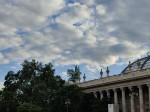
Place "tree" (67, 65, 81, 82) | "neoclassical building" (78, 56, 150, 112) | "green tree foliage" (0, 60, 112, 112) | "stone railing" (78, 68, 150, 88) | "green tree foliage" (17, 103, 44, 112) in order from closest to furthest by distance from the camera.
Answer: "green tree foliage" (17, 103, 44, 112) → "green tree foliage" (0, 60, 112, 112) → "stone railing" (78, 68, 150, 88) → "neoclassical building" (78, 56, 150, 112) → "tree" (67, 65, 81, 82)

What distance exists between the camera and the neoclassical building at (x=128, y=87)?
98312 millimetres

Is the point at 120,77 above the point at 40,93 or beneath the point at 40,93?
above

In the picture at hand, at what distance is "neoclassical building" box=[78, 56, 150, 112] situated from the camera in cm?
9831

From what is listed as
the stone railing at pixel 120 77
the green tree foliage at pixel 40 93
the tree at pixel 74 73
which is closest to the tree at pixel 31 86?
the green tree foliage at pixel 40 93

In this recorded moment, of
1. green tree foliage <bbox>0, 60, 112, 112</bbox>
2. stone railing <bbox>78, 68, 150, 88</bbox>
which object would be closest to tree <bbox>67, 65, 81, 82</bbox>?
stone railing <bbox>78, 68, 150, 88</bbox>

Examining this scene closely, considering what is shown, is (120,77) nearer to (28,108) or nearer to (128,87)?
(128,87)

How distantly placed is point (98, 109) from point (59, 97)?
9715mm

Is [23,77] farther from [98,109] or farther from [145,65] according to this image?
[145,65]

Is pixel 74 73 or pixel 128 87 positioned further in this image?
pixel 74 73

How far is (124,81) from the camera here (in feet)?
342

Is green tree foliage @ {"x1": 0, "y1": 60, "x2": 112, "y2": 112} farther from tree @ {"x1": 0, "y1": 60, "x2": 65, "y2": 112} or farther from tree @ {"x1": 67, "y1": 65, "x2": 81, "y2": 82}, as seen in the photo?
tree @ {"x1": 67, "y1": 65, "x2": 81, "y2": 82}

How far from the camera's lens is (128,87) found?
10300 centimetres

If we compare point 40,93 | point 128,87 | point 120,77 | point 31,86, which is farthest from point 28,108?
point 120,77

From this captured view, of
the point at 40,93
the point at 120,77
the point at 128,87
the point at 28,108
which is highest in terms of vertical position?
the point at 120,77
